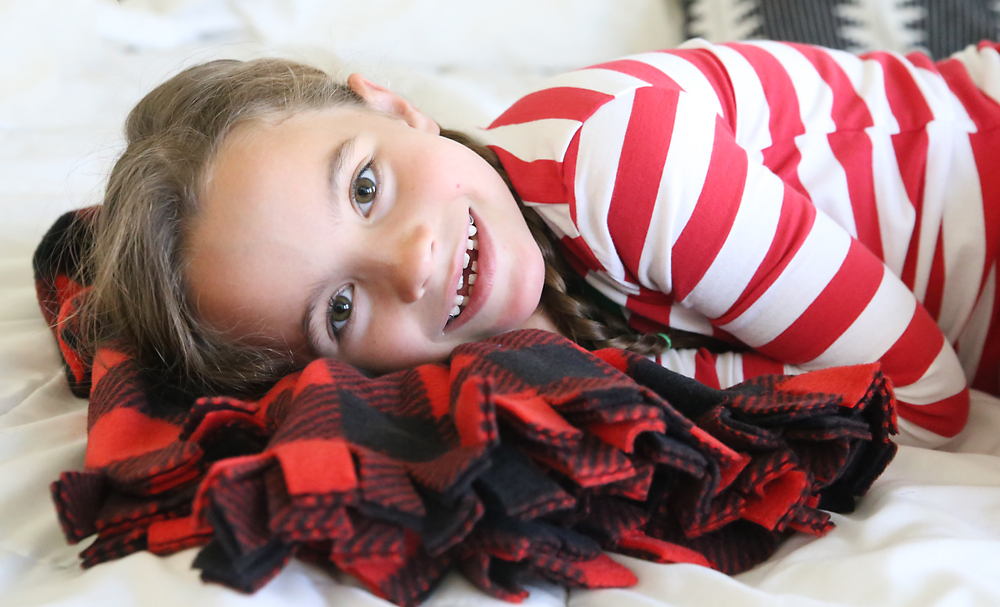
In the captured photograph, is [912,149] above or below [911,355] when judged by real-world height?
above

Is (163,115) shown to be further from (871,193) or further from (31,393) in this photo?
(871,193)

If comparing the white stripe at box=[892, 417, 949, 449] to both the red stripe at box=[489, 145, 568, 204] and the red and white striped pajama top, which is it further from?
the red stripe at box=[489, 145, 568, 204]

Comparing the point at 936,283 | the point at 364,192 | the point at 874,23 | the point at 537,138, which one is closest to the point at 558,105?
the point at 537,138

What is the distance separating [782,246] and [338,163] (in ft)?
1.65

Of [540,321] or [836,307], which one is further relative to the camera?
[540,321]

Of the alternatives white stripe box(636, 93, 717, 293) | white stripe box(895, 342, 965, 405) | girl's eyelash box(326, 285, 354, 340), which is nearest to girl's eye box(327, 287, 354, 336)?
girl's eyelash box(326, 285, 354, 340)

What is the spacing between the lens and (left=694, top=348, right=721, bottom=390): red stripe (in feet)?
2.98

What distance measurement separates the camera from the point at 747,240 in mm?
804

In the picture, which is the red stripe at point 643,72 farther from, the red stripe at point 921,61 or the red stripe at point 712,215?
the red stripe at point 921,61

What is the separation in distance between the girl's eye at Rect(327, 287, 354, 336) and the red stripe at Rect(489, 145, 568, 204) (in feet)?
0.82

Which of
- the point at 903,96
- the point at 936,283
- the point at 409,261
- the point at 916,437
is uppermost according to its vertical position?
the point at 903,96

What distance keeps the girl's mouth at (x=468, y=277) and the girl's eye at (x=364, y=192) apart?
0.12 meters

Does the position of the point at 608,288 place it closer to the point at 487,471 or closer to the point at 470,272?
the point at 470,272

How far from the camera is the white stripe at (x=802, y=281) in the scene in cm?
81
